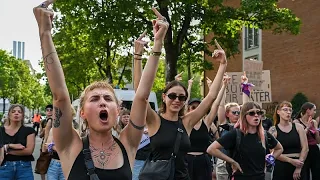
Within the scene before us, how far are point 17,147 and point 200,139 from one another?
275 centimetres

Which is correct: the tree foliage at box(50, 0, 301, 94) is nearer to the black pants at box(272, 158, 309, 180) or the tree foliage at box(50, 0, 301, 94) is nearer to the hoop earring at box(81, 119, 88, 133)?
the black pants at box(272, 158, 309, 180)

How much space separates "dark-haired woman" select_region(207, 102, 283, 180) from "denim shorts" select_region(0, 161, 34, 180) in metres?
3.05

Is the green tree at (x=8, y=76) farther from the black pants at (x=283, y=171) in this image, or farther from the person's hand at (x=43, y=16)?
the person's hand at (x=43, y=16)

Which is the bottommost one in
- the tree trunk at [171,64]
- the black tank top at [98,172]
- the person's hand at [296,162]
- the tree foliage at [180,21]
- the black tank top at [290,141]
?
the person's hand at [296,162]

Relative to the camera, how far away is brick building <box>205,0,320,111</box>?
90.0ft

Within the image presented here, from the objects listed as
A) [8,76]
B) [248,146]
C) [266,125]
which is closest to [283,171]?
[248,146]

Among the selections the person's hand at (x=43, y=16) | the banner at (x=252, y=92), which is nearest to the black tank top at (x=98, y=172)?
the person's hand at (x=43, y=16)

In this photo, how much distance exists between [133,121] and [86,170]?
1.80 feet

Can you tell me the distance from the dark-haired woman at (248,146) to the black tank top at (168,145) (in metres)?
0.91

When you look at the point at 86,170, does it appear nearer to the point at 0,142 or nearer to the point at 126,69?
the point at 0,142

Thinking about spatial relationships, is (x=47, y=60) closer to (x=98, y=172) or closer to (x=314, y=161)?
(x=98, y=172)

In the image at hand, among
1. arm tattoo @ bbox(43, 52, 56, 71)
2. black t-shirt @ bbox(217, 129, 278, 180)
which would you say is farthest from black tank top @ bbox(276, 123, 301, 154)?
arm tattoo @ bbox(43, 52, 56, 71)

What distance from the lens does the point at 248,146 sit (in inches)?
226

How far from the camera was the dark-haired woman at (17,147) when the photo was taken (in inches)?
287
